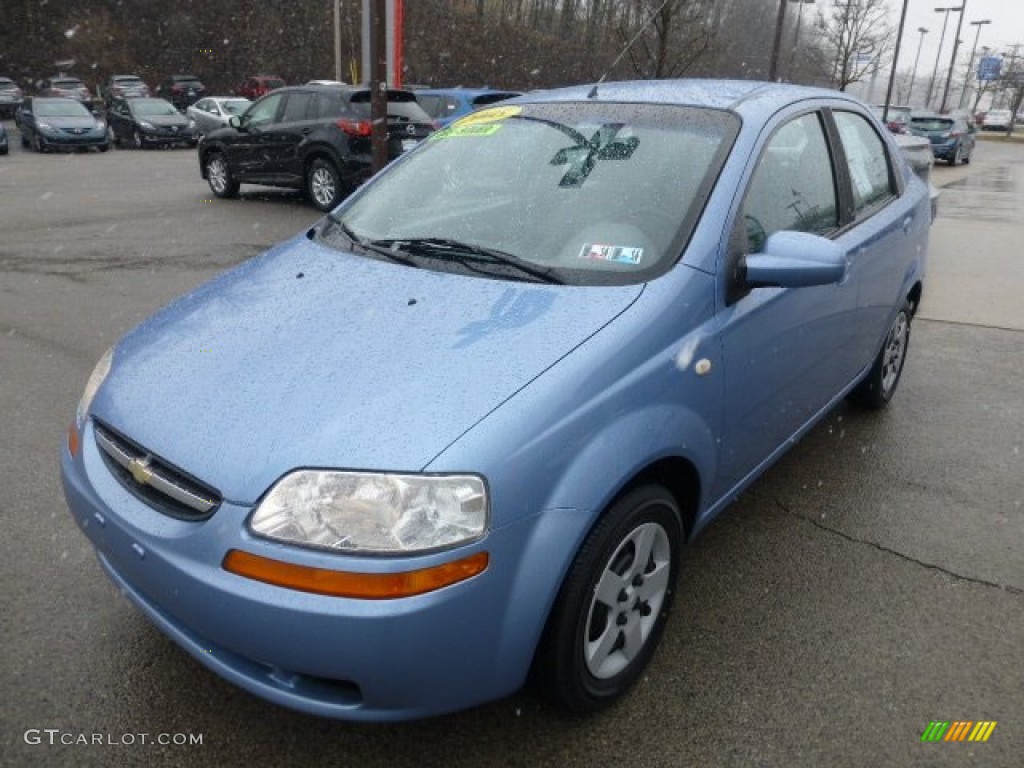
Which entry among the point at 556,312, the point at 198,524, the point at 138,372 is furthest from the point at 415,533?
the point at 138,372

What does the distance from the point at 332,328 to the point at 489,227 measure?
Result: 733mm

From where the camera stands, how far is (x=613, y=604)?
2.19m

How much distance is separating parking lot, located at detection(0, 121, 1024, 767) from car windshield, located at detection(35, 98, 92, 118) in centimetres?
1793

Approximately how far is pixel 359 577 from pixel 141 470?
68 cm

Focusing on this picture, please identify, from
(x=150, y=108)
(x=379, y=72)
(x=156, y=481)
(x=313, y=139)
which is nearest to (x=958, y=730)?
(x=156, y=481)

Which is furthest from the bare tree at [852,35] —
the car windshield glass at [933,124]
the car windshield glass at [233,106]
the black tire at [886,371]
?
the black tire at [886,371]

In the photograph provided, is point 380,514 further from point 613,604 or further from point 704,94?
point 704,94

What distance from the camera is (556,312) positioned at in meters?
2.22

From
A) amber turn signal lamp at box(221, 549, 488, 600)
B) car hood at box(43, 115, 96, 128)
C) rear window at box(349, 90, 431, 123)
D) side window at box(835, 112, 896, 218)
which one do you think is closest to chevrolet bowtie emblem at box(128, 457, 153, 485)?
amber turn signal lamp at box(221, 549, 488, 600)

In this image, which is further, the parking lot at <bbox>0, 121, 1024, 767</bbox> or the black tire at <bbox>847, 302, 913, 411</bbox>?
the black tire at <bbox>847, 302, 913, 411</bbox>

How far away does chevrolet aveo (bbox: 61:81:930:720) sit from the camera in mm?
1773

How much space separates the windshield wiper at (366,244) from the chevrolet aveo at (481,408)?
0.02 m

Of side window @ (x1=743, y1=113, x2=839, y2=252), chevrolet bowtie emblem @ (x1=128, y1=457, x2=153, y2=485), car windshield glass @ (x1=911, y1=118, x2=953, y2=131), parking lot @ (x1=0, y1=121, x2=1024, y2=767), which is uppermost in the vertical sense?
side window @ (x1=743, y1=113, x2=839, y2=252)

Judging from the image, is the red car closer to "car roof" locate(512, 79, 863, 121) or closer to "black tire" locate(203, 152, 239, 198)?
"black tire" locate(203, 152, 239, 198)
